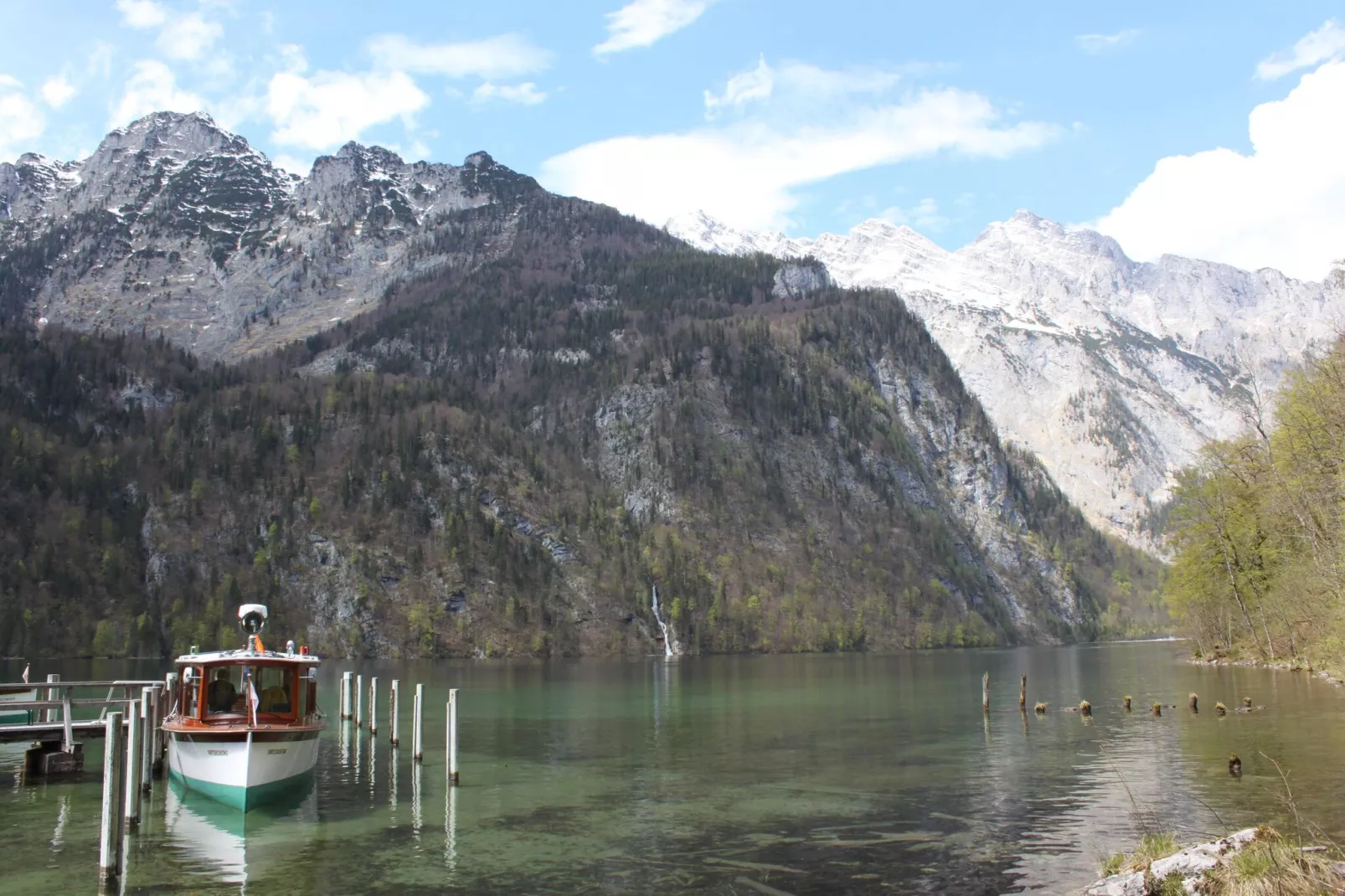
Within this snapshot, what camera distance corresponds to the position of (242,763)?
39062 millimetres

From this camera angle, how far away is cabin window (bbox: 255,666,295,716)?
4250 centimetres

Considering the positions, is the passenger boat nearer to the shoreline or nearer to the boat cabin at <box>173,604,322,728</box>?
the boat cabin at <box>173,604,322,728</box>

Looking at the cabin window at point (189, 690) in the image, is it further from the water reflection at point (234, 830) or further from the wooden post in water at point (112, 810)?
the wooden post in water at point (112, 810)

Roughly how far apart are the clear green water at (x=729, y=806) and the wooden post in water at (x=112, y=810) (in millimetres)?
902

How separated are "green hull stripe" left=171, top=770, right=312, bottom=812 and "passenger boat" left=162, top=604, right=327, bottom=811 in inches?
1.2

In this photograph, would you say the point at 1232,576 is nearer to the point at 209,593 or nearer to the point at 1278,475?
the point at 1278,475

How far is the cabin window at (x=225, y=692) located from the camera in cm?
4212

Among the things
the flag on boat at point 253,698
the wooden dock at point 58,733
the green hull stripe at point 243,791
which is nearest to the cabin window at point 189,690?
the wooden dock at point 58,733

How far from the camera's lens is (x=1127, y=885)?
904 inches

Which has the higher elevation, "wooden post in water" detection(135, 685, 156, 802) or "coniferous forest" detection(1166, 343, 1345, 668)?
"coniferous forest" detection(1166, 343, 1345, 668)

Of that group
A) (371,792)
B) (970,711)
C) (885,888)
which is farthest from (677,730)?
(885,888)

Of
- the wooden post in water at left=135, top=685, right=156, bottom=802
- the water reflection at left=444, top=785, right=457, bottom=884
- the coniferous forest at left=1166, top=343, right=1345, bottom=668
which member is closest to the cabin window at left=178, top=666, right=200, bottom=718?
the wooden post in water at left=135, top=685, right=156, bottom=802

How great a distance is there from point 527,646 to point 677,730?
13297cm

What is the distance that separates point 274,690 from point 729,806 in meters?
18.1
